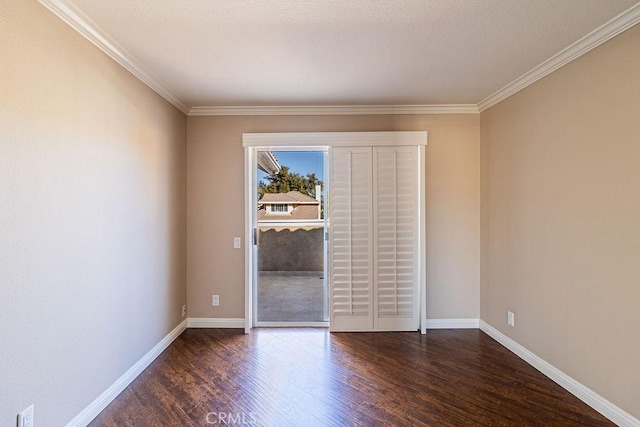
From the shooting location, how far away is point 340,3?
169 cm

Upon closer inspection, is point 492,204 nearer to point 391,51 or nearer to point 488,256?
point 488,256

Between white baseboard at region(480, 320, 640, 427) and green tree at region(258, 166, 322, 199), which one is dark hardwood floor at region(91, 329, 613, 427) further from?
green tree at region(258, 166, 322, 199)

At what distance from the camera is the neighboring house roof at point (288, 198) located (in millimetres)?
3706

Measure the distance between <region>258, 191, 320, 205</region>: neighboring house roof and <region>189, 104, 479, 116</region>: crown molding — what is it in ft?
2.99

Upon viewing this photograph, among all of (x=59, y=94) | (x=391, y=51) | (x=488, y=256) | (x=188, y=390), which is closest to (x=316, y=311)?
(x=188, y=390)

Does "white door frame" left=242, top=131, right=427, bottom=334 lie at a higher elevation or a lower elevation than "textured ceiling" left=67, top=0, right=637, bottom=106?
lower

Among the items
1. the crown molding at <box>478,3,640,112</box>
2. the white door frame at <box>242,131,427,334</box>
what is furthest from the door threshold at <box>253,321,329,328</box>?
the crown molding at <box>478,3,640,112</box>

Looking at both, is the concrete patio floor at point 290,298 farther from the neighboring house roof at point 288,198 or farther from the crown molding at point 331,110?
the crown molding at point 331,110

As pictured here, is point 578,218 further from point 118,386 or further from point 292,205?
point 118,386

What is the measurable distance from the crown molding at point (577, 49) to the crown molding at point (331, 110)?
46 centimetres

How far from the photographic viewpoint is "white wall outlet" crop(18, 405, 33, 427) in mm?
1494

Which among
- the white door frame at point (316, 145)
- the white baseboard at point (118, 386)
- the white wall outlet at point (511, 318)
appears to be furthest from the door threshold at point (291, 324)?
the white wall outlet at point (511, 318)

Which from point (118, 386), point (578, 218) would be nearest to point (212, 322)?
point (118, 386)

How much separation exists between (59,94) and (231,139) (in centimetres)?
182
